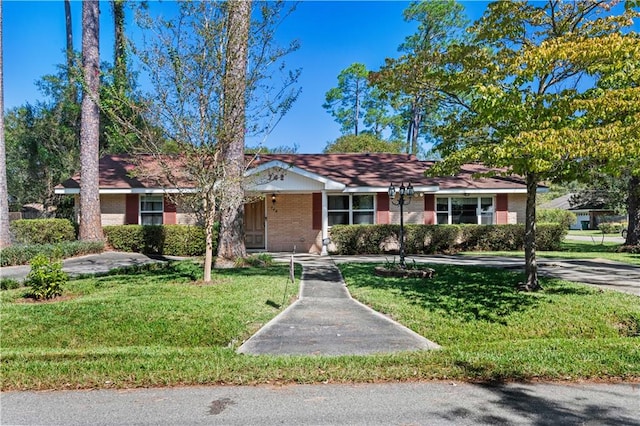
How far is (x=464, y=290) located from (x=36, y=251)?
504 inches

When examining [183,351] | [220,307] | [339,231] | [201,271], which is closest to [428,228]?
[339,231]

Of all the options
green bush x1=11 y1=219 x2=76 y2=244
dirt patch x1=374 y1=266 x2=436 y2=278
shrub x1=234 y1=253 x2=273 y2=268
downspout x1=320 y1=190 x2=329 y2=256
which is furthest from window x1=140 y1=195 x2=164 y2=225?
dirt patch x1=374 y1=266 x2=436 y2=278

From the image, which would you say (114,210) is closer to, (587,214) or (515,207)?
(515,207)

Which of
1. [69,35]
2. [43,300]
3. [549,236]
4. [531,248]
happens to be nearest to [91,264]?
[43,300]

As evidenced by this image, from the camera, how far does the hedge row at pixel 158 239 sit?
1639cm

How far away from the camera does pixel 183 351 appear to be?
5.23 meters

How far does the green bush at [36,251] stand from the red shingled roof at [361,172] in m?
3.21

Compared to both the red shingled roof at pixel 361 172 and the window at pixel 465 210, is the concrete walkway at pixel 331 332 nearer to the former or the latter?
the red shingled roof at pixel 361 172

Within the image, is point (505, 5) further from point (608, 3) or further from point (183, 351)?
point (183, 351)

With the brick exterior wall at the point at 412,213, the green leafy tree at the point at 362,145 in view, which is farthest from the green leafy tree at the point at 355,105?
the brick exterior wall at the point at 412,213

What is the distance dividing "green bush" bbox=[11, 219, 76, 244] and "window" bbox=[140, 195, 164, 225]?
122 inches

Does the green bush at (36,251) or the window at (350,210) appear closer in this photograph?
the green bush at (36,251)

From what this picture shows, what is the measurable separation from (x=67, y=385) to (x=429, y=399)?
3.66 m

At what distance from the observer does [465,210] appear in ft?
61.1
